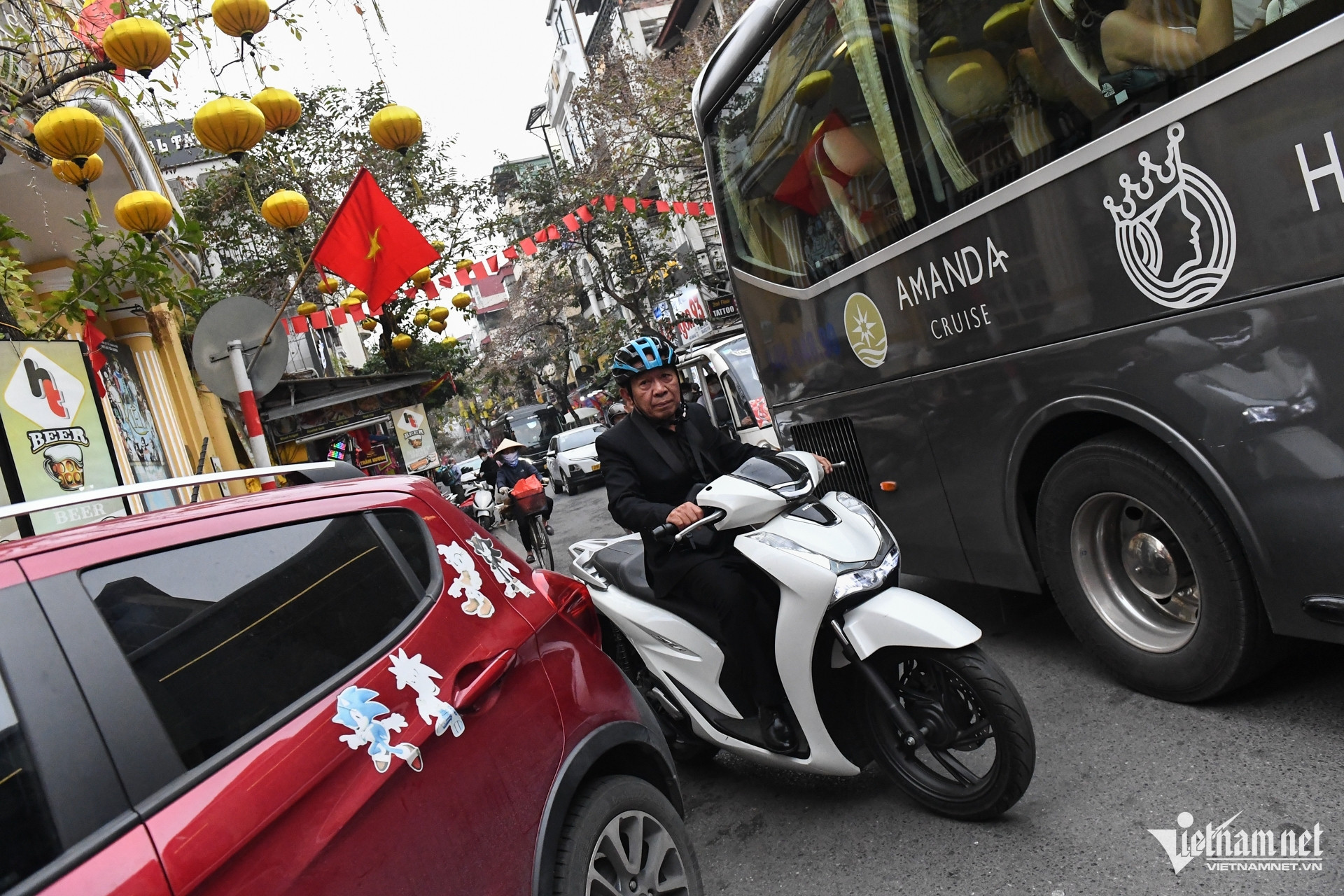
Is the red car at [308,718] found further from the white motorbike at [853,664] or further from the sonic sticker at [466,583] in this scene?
the white motorbike at [853,664]

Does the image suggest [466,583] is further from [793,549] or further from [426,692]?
[793,549]

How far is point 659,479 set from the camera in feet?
12.9

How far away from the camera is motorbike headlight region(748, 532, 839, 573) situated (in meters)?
3.13

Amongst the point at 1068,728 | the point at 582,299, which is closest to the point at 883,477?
the point at 1068,728

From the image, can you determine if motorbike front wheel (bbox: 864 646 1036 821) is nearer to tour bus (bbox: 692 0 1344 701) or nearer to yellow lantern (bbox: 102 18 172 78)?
tour bus (bbox: 692 0 1344 701)

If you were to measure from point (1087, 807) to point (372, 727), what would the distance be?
237 centimetres

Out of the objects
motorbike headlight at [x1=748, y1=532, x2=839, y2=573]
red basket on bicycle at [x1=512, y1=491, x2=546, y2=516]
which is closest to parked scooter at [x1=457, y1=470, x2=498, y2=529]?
red basket on bicycle at [x1=512, y1=491, x2=546, y2=516]

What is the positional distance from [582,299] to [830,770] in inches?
2063

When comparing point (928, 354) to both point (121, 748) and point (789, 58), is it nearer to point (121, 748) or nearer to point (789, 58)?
point (789, 58)

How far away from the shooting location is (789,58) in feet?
16.4

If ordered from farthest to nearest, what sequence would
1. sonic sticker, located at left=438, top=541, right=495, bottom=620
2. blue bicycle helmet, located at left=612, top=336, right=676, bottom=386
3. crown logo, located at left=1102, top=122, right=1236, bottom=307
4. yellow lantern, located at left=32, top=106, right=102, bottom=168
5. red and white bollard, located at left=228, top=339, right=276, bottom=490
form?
red and white bollard, located at left=228, top=339, right=276, bottom=490 < yellow lantern, located at left=32, top=106, right=102, bottom=168 < blue bicycle helmet, located at left=612, top=336, right=676, bottom=386 < crown logo, located at left=1102, top=122, right=1236, bottom=307 < sonic sticker, located at left=438, top=541, right=495, bottom=620

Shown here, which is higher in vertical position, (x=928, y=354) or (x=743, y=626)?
(x=928, y=354)

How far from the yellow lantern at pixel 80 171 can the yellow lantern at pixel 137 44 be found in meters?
0.83

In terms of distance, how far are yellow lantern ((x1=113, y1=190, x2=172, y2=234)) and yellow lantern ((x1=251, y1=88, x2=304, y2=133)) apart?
111 cm
